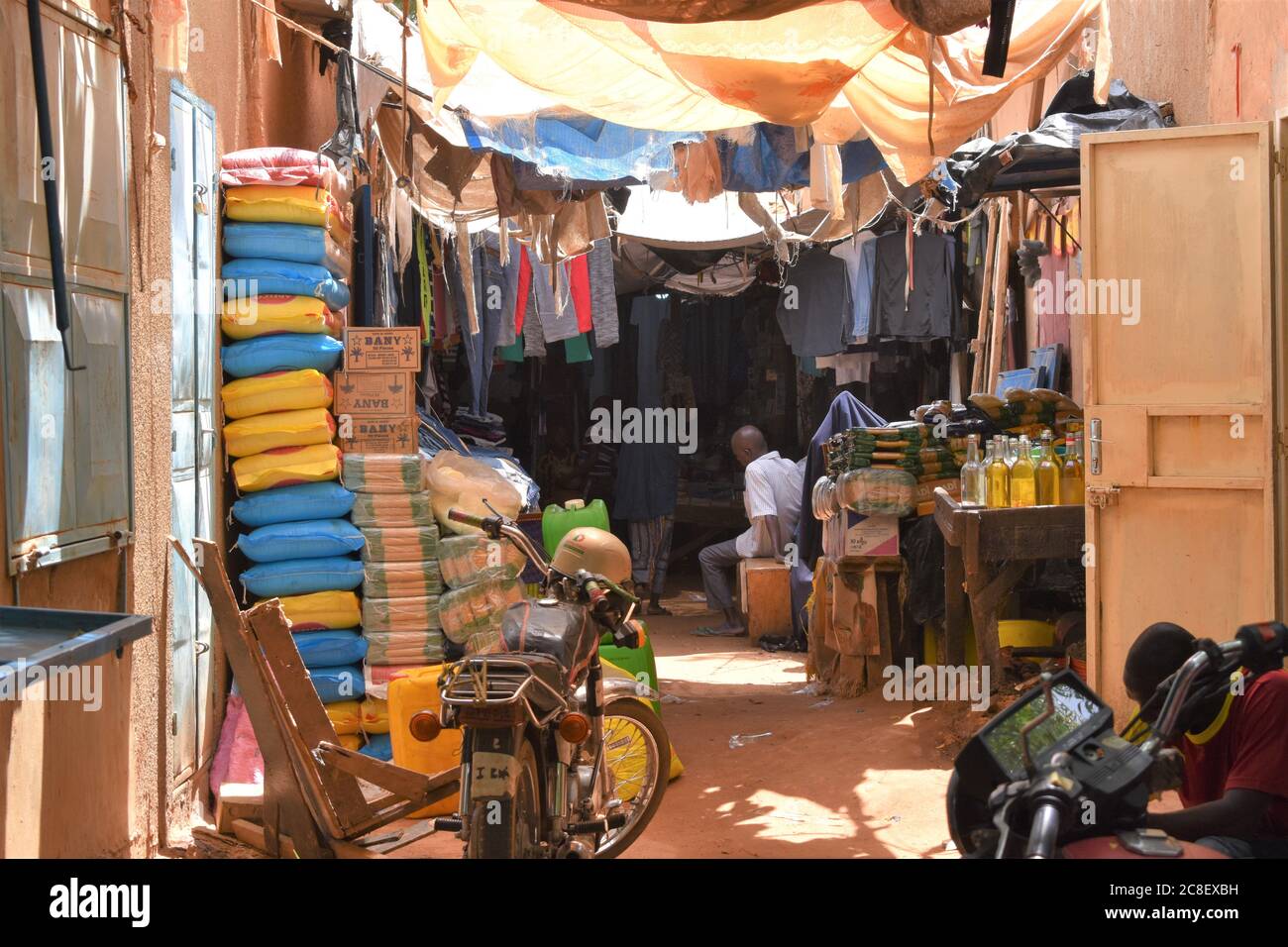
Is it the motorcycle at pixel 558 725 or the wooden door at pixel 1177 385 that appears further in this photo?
the wooden door at pixel 1177 385

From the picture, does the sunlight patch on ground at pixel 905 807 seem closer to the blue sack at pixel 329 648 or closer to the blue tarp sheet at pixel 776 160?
the blue sack at pixel 329 648

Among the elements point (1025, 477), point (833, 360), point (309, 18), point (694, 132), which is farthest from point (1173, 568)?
point (833, 360)

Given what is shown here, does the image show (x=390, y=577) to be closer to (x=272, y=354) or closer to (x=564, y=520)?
(x=272, y=354)

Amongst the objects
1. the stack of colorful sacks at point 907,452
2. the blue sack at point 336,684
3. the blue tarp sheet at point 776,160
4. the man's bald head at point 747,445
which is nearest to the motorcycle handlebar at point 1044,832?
the blue sack at point 336,684

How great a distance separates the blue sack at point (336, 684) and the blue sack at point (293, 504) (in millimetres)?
833

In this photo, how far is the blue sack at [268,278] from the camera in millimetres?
6898

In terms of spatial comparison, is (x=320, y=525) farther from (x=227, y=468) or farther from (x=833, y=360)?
(x=833, y=360)

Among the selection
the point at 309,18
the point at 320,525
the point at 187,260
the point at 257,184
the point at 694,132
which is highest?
the point at 309,18

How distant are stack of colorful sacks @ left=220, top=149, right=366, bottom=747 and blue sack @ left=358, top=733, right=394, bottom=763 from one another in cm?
21

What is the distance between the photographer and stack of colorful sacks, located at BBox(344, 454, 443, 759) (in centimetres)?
715

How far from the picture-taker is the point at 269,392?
22.7 ft

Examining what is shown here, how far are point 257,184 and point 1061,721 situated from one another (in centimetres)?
557

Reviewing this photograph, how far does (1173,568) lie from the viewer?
235 inches
